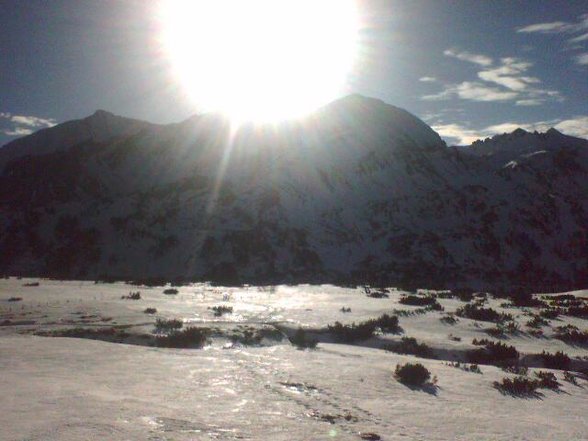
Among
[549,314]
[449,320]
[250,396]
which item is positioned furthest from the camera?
[549,314]

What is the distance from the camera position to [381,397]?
7805 millimetres

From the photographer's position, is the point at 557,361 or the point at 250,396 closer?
the point at 250,396

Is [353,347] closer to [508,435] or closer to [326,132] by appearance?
[508,435]

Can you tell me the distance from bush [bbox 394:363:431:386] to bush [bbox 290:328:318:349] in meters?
3.44

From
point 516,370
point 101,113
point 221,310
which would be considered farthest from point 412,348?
point 101,113

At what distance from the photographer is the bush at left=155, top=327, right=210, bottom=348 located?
1174 cm

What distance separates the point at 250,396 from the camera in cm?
720

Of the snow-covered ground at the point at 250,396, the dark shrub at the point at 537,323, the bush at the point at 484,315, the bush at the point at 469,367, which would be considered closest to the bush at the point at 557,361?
the snow-covered ground at the point at 250,396

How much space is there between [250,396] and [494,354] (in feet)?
25.4

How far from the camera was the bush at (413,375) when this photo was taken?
349 inches

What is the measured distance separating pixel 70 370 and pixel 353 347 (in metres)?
7.25

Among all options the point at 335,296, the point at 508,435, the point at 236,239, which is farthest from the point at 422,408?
the point at 236,239

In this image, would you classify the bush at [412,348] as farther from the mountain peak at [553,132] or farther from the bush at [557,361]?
the mountain peak at [553,132]

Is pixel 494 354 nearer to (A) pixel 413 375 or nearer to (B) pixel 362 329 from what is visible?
(B) pixel 362 329
